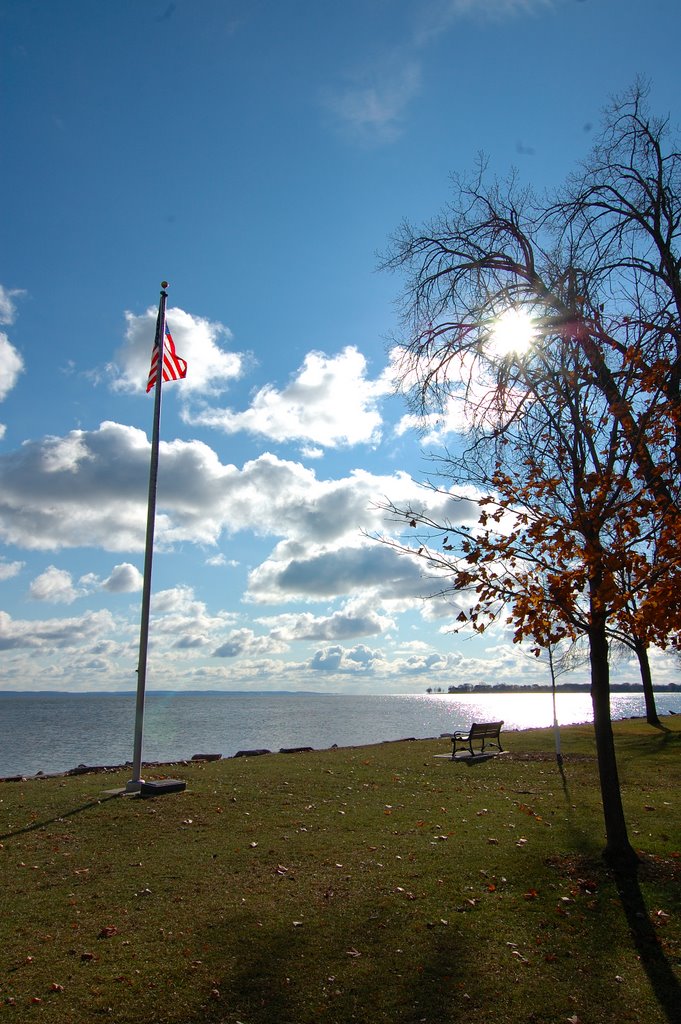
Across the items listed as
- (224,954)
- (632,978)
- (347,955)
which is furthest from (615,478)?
(224,954)

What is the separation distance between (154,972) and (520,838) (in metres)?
6.08

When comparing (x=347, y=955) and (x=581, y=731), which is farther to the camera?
(x=581, y=731)

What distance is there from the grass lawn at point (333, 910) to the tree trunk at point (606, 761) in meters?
0.29

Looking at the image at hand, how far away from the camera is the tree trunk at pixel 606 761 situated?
9172 millimetres

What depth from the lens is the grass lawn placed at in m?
5.89

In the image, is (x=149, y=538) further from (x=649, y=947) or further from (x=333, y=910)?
(x=649, y=947)

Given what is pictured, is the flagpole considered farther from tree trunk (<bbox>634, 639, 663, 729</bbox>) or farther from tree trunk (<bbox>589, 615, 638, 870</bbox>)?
tree trunk (<bbox>634, 639, 663, 729</bbox>)

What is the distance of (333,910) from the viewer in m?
7.77

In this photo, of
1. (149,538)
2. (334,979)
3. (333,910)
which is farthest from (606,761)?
(149,538)

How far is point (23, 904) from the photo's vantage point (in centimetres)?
805

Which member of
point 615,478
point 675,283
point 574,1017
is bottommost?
point 574,1017

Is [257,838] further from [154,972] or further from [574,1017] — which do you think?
[574,1017]

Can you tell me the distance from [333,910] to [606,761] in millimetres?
4196

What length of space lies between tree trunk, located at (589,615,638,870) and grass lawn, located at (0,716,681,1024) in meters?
0.29
